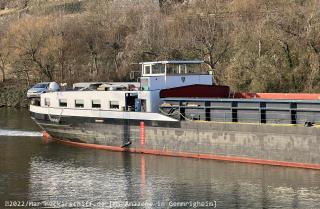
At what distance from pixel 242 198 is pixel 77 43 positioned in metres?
60.8

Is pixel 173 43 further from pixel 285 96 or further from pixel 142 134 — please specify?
pixel 142 134

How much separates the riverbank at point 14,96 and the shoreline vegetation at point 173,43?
13 centimetres

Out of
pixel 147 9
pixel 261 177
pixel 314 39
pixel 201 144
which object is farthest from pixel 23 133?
pixel 147 9

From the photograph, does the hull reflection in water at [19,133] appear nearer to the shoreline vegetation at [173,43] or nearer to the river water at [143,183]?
the river water at [143,183]

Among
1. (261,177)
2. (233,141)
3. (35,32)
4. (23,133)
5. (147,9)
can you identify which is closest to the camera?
(261,177)

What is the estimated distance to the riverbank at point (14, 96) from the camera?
78.0 metres

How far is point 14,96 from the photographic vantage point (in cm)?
7919

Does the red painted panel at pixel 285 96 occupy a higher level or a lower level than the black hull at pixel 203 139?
higher

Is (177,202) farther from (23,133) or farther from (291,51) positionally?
(291,51)

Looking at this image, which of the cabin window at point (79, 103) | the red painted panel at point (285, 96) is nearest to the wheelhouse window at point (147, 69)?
the cabin window at point (79, 103)

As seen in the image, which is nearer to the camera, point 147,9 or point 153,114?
point 153,114

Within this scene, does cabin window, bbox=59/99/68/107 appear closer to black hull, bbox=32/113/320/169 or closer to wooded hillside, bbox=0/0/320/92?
black hull, bbox=32/113/320/169

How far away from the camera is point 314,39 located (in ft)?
190

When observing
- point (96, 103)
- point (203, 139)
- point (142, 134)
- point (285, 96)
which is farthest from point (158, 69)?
point (285, 96)
